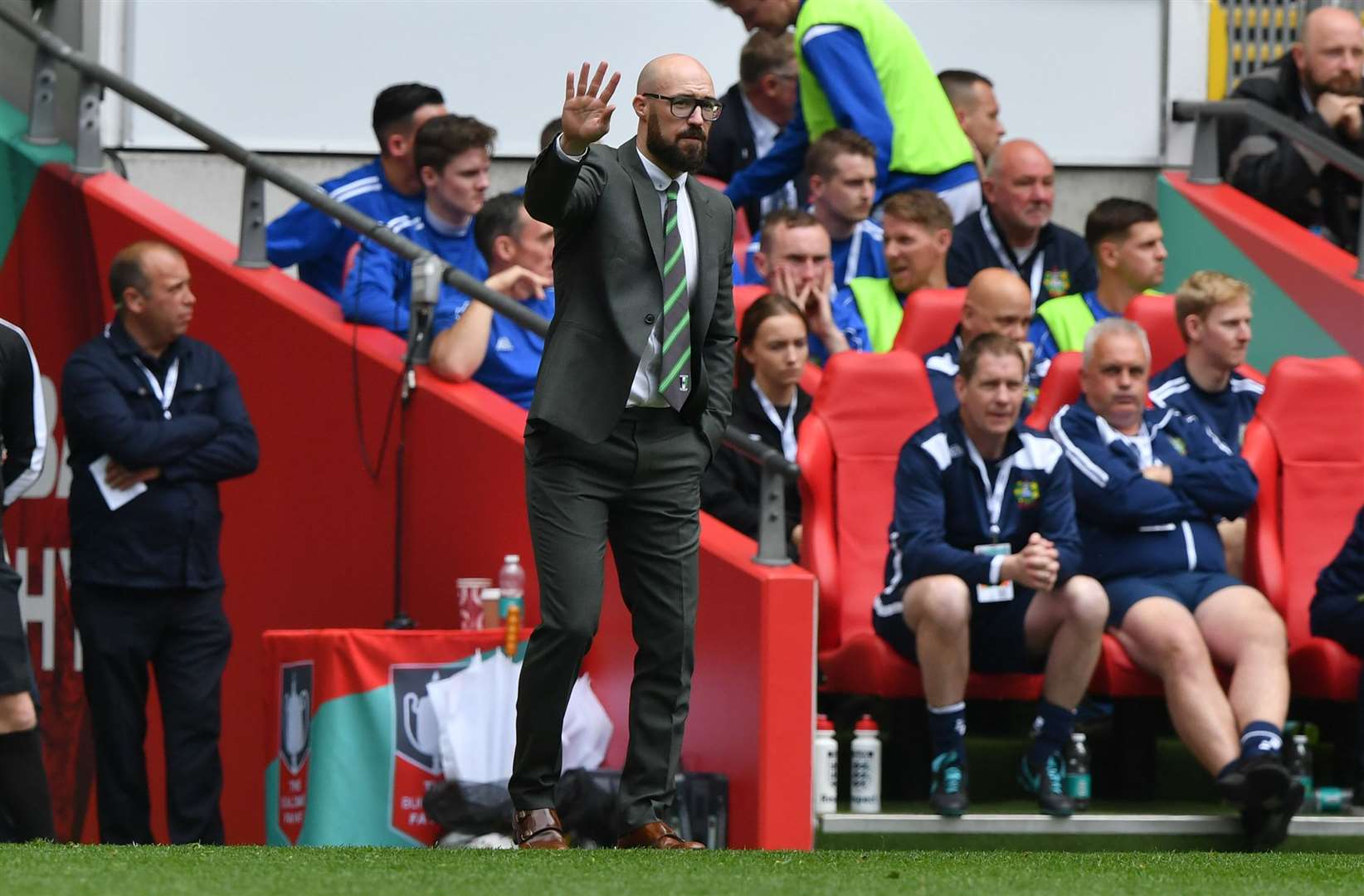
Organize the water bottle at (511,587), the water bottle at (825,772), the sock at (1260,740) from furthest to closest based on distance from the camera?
1. the water bottle at (511,587)
2. the water bottle at (825,772)
3. the sock at (1260,740)

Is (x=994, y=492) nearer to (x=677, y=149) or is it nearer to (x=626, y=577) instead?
(x=626, y=577)

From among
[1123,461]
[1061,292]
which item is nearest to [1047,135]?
[1061,292]

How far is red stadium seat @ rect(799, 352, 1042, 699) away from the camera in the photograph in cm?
701

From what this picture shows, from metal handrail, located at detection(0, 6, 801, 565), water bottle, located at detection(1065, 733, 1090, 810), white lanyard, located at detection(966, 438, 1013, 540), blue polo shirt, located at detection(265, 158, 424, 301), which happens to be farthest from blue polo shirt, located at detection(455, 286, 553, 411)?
water bottle, located at detection(1065, 733, 1090, 810)

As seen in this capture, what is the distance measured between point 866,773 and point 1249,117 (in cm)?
454

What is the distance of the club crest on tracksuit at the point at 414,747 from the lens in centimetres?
664

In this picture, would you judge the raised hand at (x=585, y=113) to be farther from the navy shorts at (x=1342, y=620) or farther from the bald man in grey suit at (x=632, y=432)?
the navy shorts at (x=1342, y=620)

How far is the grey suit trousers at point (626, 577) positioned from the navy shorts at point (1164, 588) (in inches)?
81.1

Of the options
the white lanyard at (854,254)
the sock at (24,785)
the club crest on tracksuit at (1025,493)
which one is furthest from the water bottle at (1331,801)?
the sock at (24,785)

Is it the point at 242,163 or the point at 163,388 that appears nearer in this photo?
the point at 163,388

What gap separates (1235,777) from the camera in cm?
629

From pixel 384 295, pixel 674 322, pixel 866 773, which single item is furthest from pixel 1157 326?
pixel 674 322

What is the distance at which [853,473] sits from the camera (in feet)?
23.8

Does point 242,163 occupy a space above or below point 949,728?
above
